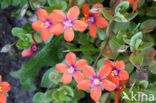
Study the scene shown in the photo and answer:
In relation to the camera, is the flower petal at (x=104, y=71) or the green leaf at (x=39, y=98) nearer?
the flower petal at (x=104, y=71)

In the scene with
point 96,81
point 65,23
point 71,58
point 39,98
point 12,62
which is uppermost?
point 65,23

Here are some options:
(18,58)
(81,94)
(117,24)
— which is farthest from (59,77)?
(18,58)

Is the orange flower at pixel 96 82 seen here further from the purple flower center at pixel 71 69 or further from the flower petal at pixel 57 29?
the flower petal at pixel 57 29

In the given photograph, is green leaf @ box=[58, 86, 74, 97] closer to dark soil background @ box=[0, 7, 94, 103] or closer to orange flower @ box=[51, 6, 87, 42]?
orange flower @ box=[51, 6, 87, 42]

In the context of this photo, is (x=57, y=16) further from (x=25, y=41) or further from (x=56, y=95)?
(x=56, y=95)

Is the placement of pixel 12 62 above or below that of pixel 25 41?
below

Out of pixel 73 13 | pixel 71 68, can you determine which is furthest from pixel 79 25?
pixel 71 68

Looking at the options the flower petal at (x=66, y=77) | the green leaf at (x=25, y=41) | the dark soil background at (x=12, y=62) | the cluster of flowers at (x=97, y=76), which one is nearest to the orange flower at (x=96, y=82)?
the cluster of flowers at (x=97, y=76)
